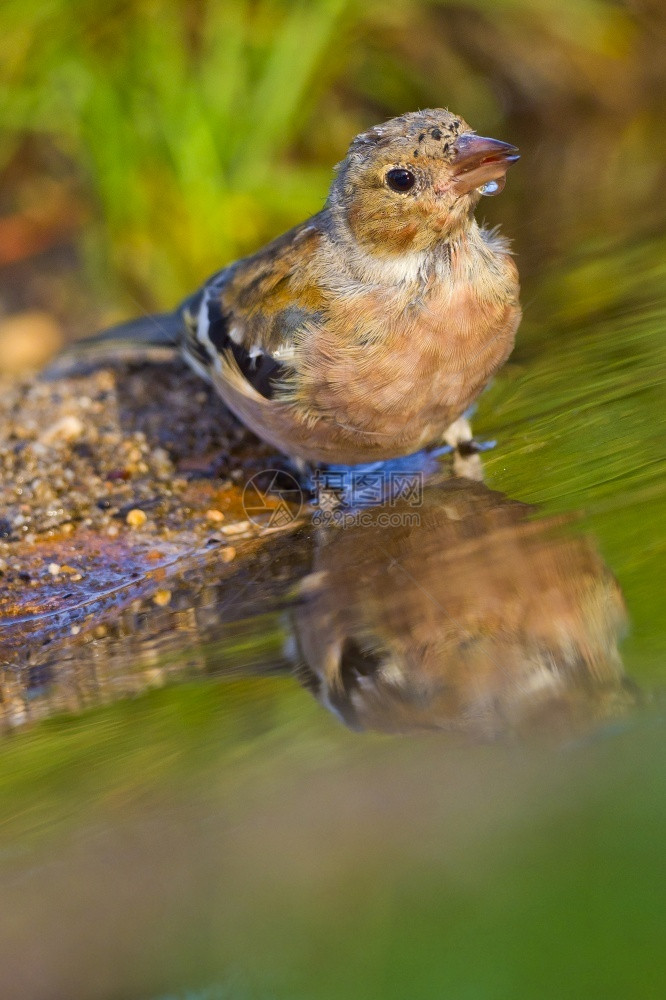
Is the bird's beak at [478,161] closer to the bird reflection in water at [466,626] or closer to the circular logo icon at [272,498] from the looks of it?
the bird reflection in water at [466,626]

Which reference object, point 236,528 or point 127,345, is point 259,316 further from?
point 127,345

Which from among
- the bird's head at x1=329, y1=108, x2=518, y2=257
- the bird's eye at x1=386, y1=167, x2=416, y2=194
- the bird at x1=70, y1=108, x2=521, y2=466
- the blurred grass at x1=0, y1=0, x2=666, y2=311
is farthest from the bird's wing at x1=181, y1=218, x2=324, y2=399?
the blurred grass at x1=0, y1=0, x2=666, y2=311

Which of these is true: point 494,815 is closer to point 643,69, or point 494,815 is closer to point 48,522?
point 48,522

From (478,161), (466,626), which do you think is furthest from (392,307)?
(466,626)

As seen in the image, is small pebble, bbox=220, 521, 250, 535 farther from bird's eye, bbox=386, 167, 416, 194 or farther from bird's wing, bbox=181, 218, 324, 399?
bird's eye, bbox=386, 167, 416, 194

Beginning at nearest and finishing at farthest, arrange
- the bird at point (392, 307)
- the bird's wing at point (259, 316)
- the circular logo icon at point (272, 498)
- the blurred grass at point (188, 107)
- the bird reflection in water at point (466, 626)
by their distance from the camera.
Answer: the bird reflection in water at point (466, 626) < the bird at point (392, 307) < the bird's wing at point (259, 316) < the circular logo icon at point (272, 498) < the blurred grass at point (188, 107)

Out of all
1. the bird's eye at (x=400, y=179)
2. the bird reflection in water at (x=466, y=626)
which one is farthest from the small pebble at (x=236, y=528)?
the bird's eye at (x=400, y=179)
